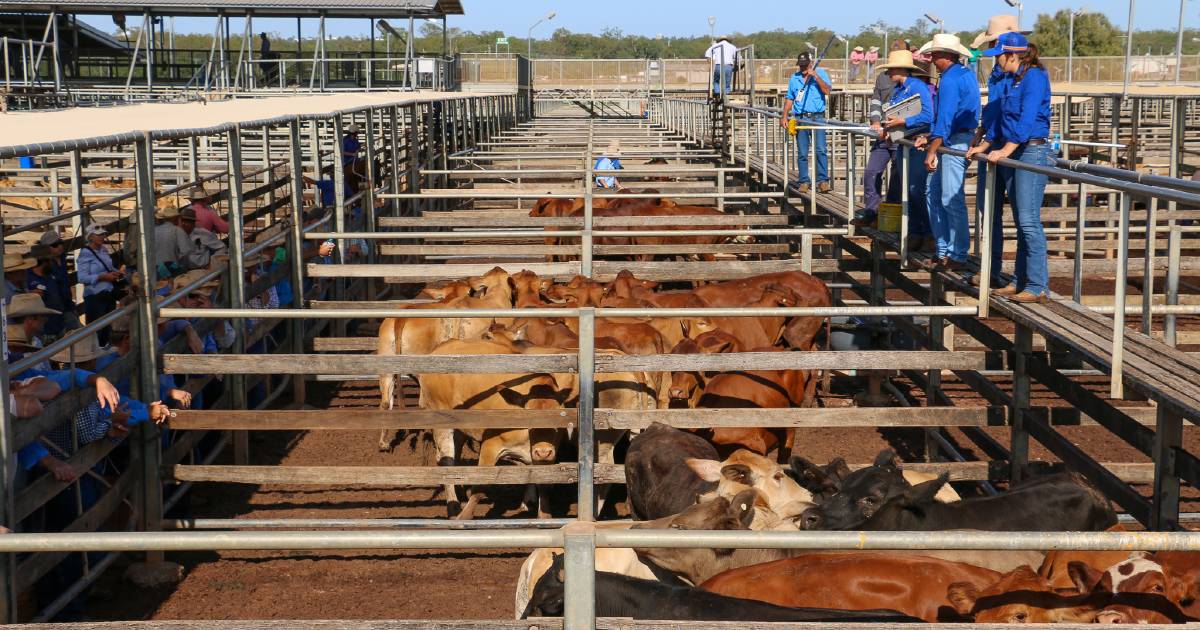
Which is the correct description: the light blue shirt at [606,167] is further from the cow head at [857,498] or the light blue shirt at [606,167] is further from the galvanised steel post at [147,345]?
the cow head at [857,498]

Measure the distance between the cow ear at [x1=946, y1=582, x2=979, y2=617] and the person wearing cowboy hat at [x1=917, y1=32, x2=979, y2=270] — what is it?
4.72 metres

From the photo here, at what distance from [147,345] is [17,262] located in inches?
49.5

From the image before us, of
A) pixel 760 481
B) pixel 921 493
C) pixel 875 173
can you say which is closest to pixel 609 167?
pixel 875 173

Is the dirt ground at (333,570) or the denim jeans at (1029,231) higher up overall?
the denim jeans at (1029,231)

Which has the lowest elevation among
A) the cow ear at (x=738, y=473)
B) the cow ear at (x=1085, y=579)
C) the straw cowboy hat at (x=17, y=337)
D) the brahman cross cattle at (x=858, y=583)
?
the cow ear at (x=738, y=473)

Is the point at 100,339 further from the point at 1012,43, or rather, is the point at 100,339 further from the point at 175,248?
the point at 1012,43

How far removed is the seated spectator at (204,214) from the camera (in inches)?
465

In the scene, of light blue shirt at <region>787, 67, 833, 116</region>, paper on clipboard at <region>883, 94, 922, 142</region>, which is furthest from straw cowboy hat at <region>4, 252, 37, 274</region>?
light blue shirt at <region>787, 67, 833, 116</region>

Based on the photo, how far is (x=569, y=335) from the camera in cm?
967

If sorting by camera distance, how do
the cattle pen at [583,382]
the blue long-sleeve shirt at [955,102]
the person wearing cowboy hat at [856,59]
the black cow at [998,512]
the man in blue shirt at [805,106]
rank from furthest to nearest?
the person wearing cowboy hat at [856,59] → the man in blue shirt at [805,106] → the blue long-sleeve shirt at [955,102] → the black cow at [998,512] → the cattle pen at [583,382]

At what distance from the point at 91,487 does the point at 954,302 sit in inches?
220

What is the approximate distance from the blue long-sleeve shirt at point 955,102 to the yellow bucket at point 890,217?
1619 mm

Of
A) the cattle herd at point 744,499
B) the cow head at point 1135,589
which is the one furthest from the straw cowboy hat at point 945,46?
the cow head at point 1135,589

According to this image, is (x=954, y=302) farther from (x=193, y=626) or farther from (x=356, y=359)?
(x=193, y=626)
